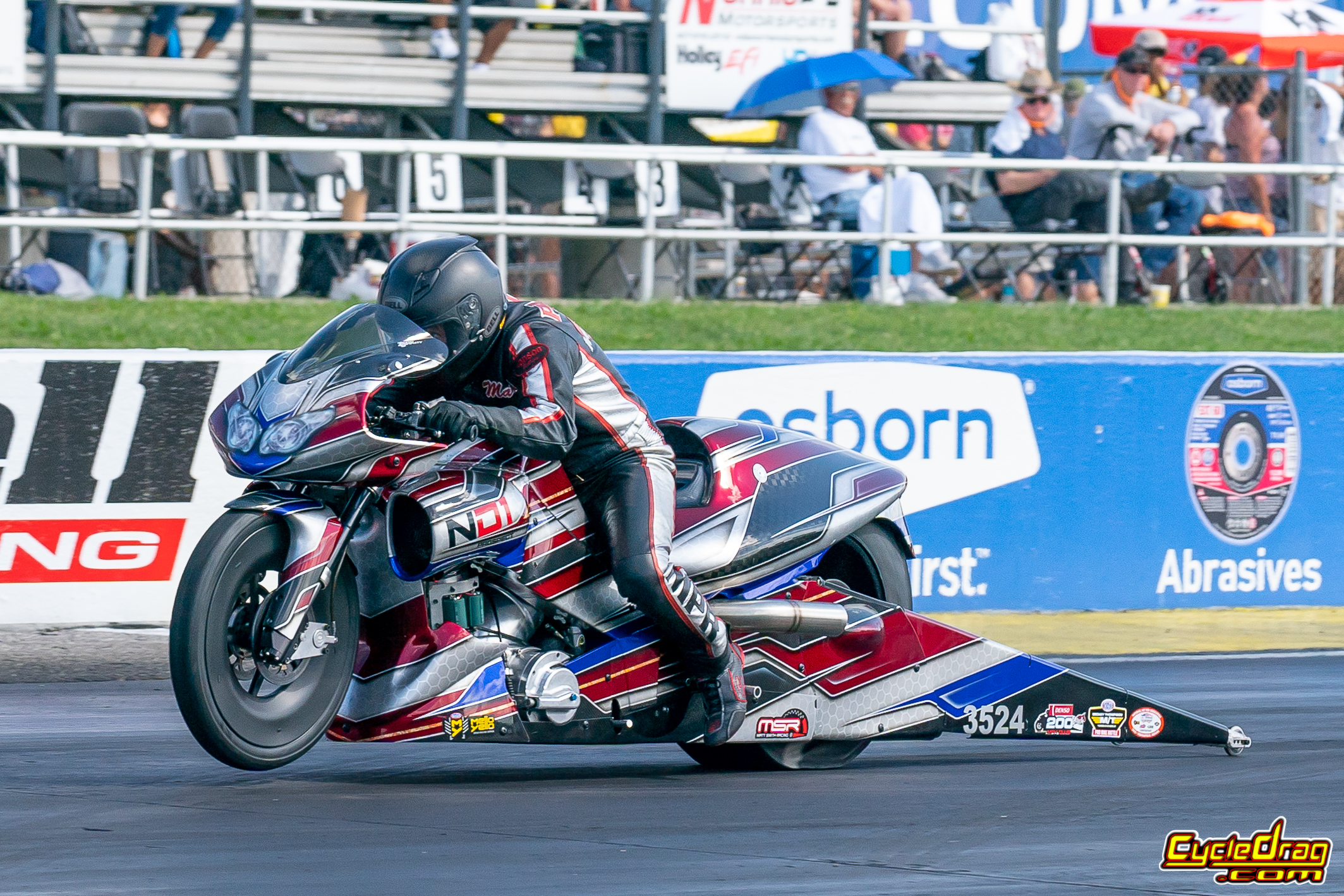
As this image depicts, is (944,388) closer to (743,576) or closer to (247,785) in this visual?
(743,576)

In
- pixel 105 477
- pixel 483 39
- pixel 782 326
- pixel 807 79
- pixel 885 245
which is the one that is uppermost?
pixel 483 39

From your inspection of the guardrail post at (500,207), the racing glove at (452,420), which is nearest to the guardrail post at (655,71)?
the guardrail post at (500,207)

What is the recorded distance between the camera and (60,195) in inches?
527

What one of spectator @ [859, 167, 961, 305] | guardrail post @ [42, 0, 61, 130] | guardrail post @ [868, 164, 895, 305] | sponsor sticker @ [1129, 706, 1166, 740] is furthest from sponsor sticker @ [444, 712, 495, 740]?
guardrail post @ [42, 0, 61, 130]

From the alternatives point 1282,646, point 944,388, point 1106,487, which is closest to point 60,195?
point 944,388

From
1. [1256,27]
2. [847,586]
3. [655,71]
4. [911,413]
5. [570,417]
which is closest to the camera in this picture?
[570,417]

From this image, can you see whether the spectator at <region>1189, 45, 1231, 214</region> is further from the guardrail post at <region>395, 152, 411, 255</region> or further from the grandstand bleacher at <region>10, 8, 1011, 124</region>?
the guardrail post at <region>395, 152, 411, 255</region>

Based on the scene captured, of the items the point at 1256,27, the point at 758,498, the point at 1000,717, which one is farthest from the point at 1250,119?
the point at 758,498

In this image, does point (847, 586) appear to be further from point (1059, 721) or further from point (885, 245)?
point (885, 245)

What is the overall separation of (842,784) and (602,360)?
4.98 feet

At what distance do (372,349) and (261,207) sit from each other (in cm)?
809

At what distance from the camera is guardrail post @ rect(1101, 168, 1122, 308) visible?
1437cm

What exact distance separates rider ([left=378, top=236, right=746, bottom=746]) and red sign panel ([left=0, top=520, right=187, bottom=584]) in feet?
12.9

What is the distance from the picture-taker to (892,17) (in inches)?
710
